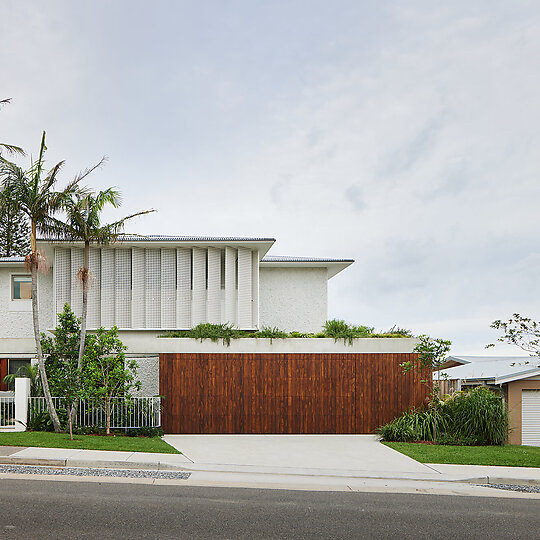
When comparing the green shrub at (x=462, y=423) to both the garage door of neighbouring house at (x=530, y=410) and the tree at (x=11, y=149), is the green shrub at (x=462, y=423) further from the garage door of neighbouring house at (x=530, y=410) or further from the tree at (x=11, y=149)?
the tree at (x=11, y=149)

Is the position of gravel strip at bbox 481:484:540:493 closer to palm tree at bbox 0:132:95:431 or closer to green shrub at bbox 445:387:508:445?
green shrub at bbox 445:387:508:445

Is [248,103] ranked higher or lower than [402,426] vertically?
higher

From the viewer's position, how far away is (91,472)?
12.5 meters

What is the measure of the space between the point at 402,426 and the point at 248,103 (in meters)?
12.2

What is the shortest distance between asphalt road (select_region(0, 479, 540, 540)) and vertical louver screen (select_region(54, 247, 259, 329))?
11568 millimetres

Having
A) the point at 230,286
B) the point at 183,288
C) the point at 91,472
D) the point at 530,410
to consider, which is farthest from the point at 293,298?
the point at 91,472

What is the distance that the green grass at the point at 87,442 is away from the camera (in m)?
15.0

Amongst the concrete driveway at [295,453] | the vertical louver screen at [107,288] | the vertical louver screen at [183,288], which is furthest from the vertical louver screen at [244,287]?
the concrete driveway at [295,453]

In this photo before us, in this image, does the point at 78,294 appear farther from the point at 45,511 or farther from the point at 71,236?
the point at 45,511

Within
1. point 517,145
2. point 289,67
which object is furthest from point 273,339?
point 517,145

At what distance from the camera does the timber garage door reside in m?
19.5

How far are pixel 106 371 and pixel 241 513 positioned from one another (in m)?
10.1

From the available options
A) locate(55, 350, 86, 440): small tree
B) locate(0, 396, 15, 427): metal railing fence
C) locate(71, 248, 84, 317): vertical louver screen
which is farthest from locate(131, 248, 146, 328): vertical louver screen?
locate(0, 396, 15, 427): metal railing fence

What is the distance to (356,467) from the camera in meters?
13.8
